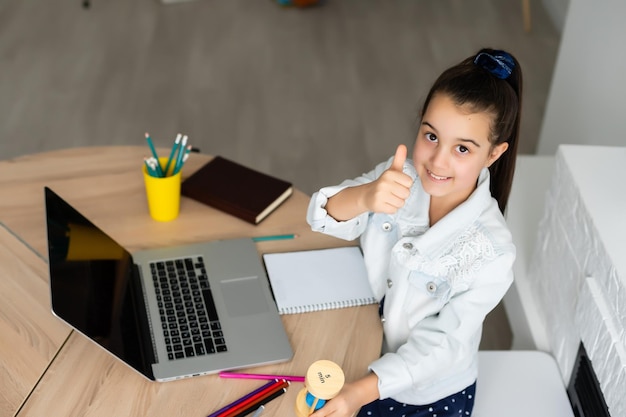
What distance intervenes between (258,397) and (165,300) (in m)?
0.29

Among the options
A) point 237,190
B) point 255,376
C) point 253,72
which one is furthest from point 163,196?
point 253,72

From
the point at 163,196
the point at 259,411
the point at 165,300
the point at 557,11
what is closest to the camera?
the point at 259,411

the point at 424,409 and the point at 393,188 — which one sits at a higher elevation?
the point at 393,188

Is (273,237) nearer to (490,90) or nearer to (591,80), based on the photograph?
(490,90)

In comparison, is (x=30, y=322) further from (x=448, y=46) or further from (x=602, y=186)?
(x=448, y=46)

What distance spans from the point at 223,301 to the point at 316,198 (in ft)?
0.84

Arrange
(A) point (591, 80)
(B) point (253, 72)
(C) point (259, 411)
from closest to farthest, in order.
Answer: (C) point (259, 411)
(A) point (591, 80)
(B) point (253, 72)

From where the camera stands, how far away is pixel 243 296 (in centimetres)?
143

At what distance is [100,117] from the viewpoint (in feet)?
10.8

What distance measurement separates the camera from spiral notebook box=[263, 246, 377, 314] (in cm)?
142

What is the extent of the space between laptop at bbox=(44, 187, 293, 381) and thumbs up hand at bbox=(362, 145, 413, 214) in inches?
11.1

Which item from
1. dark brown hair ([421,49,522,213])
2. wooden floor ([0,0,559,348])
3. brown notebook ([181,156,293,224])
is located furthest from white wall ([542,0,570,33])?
dark brown hair ([421,49,522,213])

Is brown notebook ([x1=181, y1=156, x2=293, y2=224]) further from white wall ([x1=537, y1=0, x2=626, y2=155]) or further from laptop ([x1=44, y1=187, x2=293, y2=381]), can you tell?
white wall ([x1=537, y1=0, x2=626, y2=155])

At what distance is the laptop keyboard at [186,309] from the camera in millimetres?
1317
